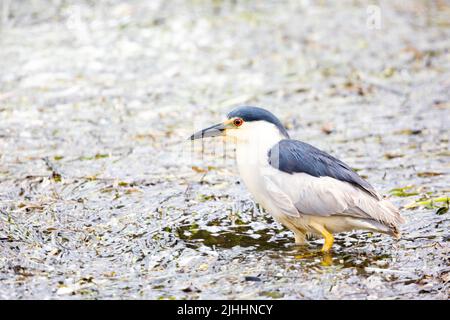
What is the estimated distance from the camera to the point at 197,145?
8.91 meters

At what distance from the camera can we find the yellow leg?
6.09 meters

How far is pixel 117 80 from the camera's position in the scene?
10984 mm

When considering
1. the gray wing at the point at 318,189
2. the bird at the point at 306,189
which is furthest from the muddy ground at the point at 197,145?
the gray wing at the point at 318,189

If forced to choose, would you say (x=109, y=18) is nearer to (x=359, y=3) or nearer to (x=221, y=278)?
(x=359, y=3)

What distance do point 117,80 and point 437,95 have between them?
13.7ft

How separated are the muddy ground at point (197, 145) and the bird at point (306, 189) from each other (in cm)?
24

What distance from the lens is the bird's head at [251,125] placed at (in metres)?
6.35

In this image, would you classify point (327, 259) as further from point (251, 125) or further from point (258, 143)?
point (251, 125)

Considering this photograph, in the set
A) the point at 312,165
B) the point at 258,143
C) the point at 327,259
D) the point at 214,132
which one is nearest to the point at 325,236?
the point at 327,259

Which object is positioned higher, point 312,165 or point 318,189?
point 312,165

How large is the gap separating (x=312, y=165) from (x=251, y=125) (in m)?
0.59

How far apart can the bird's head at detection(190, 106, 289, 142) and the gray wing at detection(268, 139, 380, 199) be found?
0.73 feet

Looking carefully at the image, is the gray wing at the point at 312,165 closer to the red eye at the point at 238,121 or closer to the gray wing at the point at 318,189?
the gray wing at the point at 318,189

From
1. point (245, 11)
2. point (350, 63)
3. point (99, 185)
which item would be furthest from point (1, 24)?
point (99, 185)
